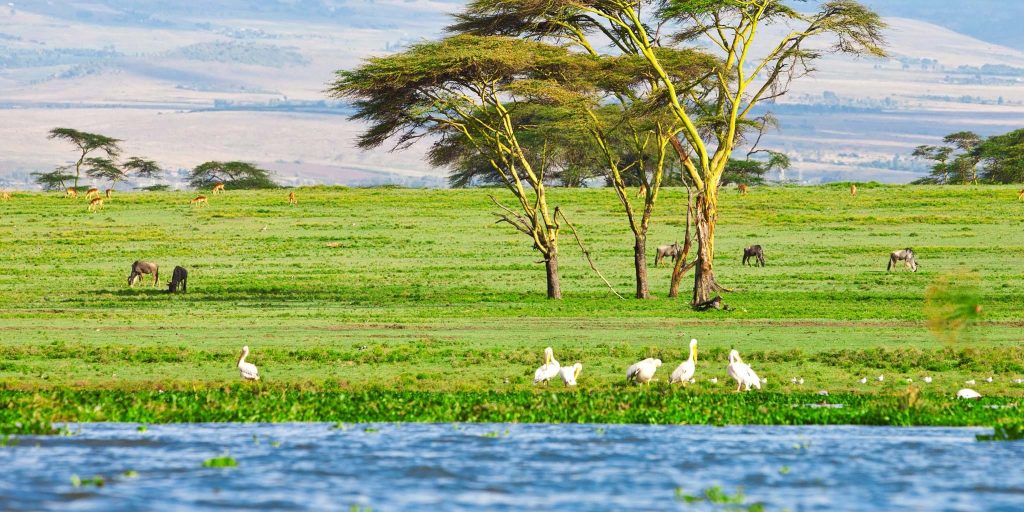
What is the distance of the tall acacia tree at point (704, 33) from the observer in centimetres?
3728

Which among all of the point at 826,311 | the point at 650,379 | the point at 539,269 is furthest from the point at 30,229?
the point at 650,379

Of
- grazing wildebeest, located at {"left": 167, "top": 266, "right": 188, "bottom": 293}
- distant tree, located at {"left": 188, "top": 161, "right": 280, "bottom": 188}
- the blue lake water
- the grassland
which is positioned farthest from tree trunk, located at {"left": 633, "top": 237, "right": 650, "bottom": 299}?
distant tree, located at {"left": 188, "top": 161, "right": 280, "bottom": 188}

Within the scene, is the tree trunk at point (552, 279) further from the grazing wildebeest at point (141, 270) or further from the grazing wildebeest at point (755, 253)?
the grazing wildebeest at point (141, 270)

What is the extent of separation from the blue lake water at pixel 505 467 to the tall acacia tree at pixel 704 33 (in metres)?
19.8

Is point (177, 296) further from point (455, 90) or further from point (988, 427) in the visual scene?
point (988, 427)

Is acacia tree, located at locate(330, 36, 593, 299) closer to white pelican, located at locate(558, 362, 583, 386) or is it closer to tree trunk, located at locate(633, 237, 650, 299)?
tree trunk, located at locate(633, 237, 650, 299)

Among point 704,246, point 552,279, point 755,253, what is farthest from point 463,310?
point 755,253

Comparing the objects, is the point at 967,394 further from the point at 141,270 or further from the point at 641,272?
the point at 141,270

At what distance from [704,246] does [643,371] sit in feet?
53.0

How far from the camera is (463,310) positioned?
3581 centimetres

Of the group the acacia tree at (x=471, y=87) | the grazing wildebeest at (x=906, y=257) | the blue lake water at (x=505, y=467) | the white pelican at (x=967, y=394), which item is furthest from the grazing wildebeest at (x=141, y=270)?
the white pelican at (x=967, y=394)

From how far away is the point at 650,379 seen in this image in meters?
22.3

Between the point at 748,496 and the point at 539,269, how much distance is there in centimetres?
3461

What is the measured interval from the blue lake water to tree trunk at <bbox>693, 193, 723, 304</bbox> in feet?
62.0
